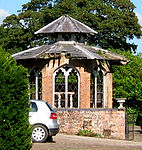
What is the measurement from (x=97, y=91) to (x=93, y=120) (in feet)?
15.6

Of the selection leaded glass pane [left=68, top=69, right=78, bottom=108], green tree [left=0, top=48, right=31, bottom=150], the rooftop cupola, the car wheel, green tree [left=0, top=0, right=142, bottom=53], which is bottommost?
the car wheel

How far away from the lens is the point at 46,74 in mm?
27109

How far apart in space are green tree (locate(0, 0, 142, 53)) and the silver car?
26.8 m

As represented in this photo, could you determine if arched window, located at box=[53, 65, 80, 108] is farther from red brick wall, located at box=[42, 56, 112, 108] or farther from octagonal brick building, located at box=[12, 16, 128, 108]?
red brick wall, located at box=[42, 56, 112, 108]

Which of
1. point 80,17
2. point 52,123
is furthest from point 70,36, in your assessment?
point 80,17

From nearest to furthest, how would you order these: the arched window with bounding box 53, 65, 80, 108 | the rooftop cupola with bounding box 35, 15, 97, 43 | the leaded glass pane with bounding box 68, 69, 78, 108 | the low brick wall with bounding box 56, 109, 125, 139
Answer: the low brick wall with bounding box 56, 109, 125, 139 → the arched window with bounding box 53, 65, 80, 108 → the rooftop cupola with bounding box 35, 15, 97, 43 → the leaded glass pane with bounding box 68, 69, 78, 108

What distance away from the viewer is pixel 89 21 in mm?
45812

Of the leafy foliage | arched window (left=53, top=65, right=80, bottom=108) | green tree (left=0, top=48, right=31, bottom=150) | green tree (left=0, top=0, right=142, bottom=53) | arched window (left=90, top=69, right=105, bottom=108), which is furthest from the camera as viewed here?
green tree (left=0, top=0, right=142, bottom=53)

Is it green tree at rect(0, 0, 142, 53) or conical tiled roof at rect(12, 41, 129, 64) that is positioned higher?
green tree at rect(0, 0, 142, 53)

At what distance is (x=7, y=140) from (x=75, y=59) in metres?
14.9

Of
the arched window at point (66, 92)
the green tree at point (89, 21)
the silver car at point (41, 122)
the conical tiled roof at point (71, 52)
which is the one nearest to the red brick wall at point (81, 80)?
the arched window at point (66, 92)

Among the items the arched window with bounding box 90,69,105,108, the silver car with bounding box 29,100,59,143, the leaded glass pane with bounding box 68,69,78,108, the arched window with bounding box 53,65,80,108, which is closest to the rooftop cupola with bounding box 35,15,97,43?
the arched window with bounding box 53,65,80,108

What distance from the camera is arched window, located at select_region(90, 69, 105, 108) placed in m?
27.8

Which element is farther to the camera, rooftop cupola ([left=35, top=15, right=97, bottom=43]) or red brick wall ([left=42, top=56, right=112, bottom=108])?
rooftop cupola ([left=35, top=15, right=97, bottom=43])
